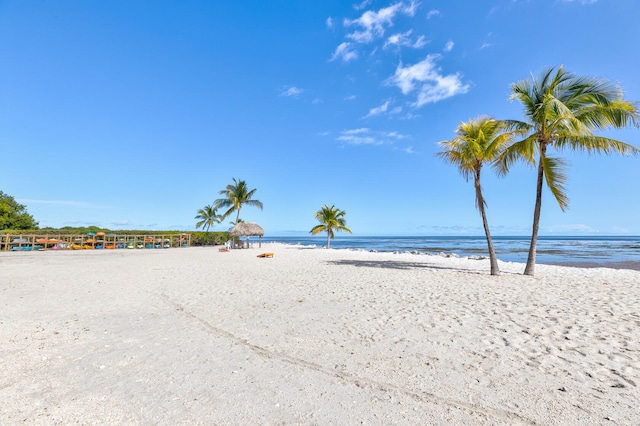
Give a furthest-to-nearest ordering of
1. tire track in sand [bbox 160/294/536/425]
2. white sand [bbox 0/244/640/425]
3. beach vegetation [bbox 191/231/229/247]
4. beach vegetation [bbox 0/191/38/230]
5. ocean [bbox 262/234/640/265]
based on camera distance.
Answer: beach vegetation [bbox 191/231/229/247] → beach vegetation [bbox 0/191/38/230] → ocean [bbox 262/234/640/265] → white sand [bbox 0/244/640/425] → tire track in sand [bbox 160/294/536/425]

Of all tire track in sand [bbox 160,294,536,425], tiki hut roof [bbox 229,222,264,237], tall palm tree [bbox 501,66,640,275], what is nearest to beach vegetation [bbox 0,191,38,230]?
tiki hut roof [bbox 229,222,264,237]

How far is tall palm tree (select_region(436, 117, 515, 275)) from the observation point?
37.6ft

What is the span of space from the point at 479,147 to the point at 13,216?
4326 cm

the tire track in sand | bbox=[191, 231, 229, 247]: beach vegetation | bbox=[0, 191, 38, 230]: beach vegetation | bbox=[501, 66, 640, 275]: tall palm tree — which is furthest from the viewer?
bbox=[191, 231, 229, 247]: beach vegetation

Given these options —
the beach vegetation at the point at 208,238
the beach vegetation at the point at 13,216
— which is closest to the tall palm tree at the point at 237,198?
the beach vegetation at the point at 208,238

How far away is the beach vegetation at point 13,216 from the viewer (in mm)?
30312

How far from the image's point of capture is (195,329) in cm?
514

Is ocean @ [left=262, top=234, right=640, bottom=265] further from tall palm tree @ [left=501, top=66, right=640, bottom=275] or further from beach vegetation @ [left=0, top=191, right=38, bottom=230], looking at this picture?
beach vegetation @ [left=0, top=191, right=38, bottom=230]

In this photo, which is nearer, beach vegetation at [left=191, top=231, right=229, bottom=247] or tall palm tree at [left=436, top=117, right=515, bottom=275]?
tall palm tree at [left=436, top=117, right=515, bottom=275]

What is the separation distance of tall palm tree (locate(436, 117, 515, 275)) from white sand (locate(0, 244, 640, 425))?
5.08 meters

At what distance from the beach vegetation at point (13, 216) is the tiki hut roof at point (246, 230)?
22242 mm

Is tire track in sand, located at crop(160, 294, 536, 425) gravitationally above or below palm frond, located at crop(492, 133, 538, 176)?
below

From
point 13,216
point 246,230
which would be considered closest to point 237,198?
point 246,230

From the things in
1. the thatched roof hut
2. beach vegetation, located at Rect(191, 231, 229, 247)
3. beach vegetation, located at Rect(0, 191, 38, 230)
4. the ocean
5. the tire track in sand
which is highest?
beach vegetation, located at Rect(0, 191, 38, 230)
